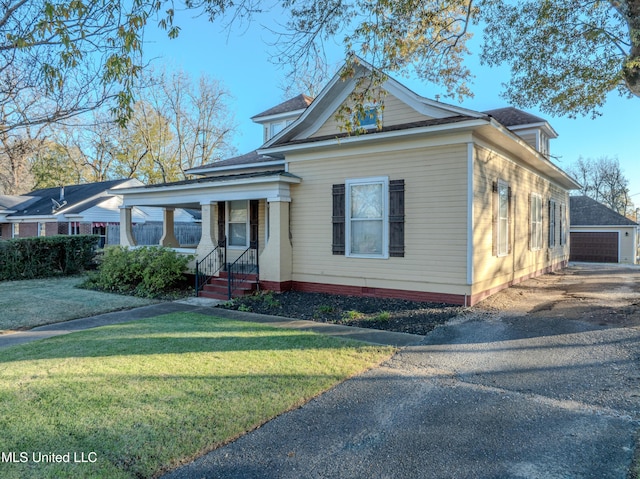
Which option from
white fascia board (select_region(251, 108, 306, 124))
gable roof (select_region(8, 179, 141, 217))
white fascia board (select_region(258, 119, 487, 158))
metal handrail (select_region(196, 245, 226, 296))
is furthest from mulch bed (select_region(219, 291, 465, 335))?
→ gable roof (select_region(8, 179, 141, 217))

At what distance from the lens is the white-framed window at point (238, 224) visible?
12.6m

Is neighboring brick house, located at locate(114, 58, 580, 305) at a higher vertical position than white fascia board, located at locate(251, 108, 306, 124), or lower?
lower

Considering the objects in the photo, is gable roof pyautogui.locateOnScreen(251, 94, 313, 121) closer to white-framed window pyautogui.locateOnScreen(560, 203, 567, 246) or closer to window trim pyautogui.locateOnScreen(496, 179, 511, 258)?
window trim pyautogui.locateOnScreen(496, 179, 511, 258)

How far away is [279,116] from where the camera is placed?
15109 mm

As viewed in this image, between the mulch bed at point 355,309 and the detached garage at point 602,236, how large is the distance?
22219 millimetres

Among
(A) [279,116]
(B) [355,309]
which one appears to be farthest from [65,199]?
(B) [355,309]

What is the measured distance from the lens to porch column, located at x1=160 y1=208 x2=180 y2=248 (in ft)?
48.8

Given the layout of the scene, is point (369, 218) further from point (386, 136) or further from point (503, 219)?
point (503, 219)

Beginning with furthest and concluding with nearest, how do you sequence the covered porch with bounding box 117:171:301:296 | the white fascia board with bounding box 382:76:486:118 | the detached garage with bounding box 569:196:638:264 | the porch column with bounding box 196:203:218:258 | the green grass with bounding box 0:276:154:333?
the detached garage with bounding box 569:196:638:264 → the porch column with bounding box 196:203:218:258 → the covered porch with bounding box 117:171:301:296 → the white fascia board with bounding box 382:76:486:118 → the green grass with bounding box 0:276:154:333

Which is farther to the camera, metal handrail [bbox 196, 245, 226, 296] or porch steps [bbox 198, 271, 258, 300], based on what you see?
metal handrail [bbox 196, 245, 226, 296]

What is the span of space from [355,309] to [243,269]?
164 inches

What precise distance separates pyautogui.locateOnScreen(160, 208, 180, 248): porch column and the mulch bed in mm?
6359

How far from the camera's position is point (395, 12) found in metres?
7.04

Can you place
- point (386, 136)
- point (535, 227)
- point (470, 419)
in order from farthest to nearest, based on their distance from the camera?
point (535, 227)
point (386, 136)
point (470, 419)
